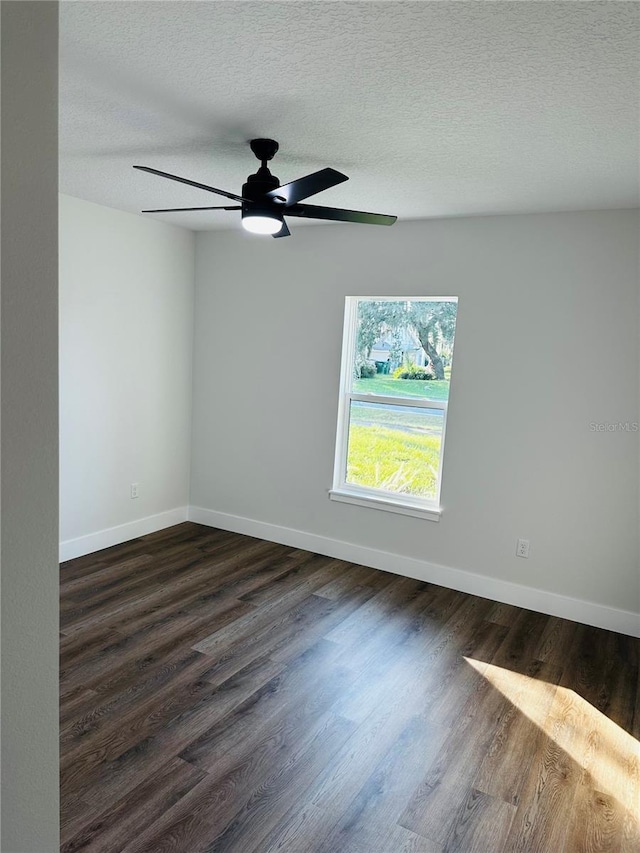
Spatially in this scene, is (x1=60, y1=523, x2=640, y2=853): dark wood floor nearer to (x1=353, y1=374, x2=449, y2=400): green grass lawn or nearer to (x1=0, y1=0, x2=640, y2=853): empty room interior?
(x1=0, y1=0, x2=640, y2=853): empty room interior

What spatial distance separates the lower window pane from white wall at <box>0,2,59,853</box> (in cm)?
340

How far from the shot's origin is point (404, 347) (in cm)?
428

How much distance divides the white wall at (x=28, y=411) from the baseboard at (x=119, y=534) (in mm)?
3394

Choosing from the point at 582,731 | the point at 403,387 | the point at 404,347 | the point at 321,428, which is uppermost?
the point at 404,347

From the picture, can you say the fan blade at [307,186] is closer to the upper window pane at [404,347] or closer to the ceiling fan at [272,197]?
the ceiling fan at [272,197]

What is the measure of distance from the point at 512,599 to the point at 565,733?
51.5 inches

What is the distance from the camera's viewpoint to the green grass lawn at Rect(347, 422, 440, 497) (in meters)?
4.23

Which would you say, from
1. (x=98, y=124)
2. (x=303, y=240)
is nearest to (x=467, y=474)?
(x=303, y=240)

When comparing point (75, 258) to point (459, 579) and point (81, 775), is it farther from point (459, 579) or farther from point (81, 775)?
point (459, 579)

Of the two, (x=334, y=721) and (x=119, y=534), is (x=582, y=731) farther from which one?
(x=119, y=534)

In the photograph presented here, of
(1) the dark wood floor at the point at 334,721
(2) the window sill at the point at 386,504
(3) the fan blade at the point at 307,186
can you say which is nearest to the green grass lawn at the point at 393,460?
(2) the window sill at the point at 386,504

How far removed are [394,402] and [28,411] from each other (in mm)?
3501

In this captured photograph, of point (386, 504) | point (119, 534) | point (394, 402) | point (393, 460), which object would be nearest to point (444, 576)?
point (386, 504)

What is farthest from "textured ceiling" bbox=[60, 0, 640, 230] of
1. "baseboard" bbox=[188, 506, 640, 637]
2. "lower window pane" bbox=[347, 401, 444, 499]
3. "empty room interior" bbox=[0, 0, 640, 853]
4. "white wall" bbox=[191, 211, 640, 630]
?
"baseboard" bbox=[188, 506, 640, 637]
